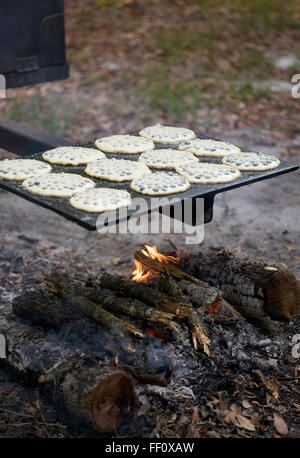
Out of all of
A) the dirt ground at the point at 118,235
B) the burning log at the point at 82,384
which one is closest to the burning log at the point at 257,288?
the dirt ground at the point at 118,235

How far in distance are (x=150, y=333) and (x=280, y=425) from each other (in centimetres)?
A: 80

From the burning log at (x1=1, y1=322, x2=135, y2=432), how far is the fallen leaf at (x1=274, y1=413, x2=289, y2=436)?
0.73 meters

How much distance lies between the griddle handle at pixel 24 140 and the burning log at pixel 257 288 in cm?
136

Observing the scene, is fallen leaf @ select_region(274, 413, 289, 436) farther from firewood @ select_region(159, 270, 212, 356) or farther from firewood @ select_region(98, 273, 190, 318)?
firewood @ select_region(98, 273, 190, 318)

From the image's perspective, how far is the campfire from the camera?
2.81 m

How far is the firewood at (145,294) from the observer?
10.7 feet

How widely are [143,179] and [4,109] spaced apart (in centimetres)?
512

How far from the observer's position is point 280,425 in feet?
9.59

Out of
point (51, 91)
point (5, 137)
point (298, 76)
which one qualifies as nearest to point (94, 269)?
point (5, 137)

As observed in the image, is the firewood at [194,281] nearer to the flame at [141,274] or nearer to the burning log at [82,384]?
the flame at [141,274]

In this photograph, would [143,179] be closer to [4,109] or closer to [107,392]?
[107,392]

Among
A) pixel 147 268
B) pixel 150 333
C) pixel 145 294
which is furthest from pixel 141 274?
pixel 150 333

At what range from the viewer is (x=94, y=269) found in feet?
14.8

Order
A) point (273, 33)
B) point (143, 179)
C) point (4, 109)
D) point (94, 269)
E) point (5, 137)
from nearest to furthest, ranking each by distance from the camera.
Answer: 1. point (143, 179)
2. point (5, 137)
3. point (94, 269)
4. point (4, 109)
5. point (273, 33)
